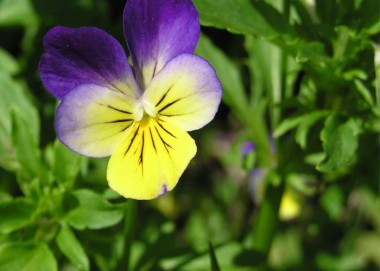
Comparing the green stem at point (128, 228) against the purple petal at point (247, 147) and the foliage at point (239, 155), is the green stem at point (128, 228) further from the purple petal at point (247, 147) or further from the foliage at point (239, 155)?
the purple petal at point (247, 147)

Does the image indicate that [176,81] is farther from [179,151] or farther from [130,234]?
[130,234]

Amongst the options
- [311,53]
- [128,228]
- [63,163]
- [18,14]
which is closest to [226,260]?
[128,228]

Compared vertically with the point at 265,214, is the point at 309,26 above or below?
above

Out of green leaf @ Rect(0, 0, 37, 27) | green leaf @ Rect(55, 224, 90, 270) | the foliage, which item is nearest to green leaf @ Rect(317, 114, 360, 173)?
the foliage

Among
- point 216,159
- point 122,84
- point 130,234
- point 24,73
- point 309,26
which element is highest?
point 309,26

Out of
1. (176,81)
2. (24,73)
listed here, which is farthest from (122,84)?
(24,73)

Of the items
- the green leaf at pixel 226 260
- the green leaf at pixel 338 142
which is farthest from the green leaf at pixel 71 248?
the green leaf at pixel 338 142

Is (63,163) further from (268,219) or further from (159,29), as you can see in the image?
(268,219)
